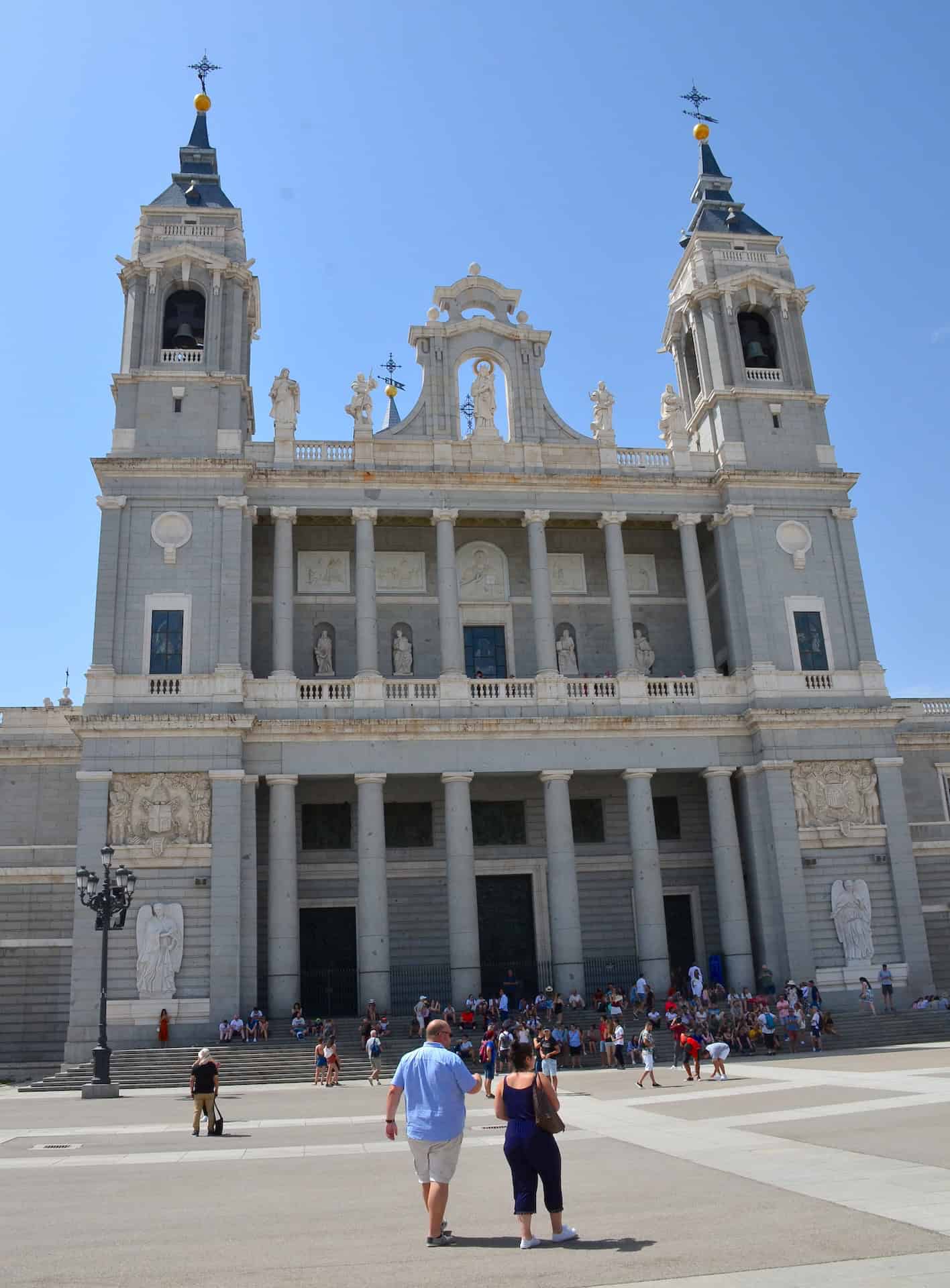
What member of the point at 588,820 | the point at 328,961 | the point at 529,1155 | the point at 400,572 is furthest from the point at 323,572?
the point at 529,1155

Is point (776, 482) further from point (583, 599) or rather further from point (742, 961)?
point (742, 961)

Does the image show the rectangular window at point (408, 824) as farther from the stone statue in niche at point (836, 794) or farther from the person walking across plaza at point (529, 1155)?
the person walking across plaza at point (529, 1155)

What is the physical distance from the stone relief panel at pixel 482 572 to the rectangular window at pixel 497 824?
7.66 metres

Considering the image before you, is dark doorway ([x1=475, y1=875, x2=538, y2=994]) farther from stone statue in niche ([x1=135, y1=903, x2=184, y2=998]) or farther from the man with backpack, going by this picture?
stone statue in niche ([x1=135, y1=903, x2=184, y2=998])

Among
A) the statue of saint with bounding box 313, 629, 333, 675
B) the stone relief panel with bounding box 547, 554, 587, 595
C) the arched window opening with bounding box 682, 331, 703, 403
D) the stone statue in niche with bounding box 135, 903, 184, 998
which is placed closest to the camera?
the stone statue in niche with bounding box 135, 903, 184, 998

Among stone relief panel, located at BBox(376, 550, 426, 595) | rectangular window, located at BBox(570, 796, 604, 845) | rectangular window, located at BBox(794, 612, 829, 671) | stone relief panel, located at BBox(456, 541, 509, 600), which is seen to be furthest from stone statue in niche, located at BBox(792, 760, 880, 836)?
stone relief panel, located at BBox(376, 550, 426, 595)

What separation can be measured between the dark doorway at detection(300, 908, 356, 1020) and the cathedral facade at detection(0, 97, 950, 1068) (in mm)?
127

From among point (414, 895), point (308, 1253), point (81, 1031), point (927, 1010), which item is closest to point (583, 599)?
point (414, 895)

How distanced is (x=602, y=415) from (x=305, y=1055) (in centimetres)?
2479

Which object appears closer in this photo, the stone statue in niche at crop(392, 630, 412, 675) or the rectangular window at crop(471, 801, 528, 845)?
the rectangular window at crop(471, 801, 528, 845)

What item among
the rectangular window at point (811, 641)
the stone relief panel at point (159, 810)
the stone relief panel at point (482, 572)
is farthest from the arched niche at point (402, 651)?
→ the rectangular window at point (811, 641)

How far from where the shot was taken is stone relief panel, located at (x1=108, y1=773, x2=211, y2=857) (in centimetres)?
3344

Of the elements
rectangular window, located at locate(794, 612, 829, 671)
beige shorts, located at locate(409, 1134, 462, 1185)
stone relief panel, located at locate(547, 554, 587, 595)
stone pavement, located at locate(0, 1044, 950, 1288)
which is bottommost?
stone pavement, located at locate(0, 1044, 950, 1288)

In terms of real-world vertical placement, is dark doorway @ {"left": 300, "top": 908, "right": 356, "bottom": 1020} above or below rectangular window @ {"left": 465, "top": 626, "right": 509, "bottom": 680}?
below
